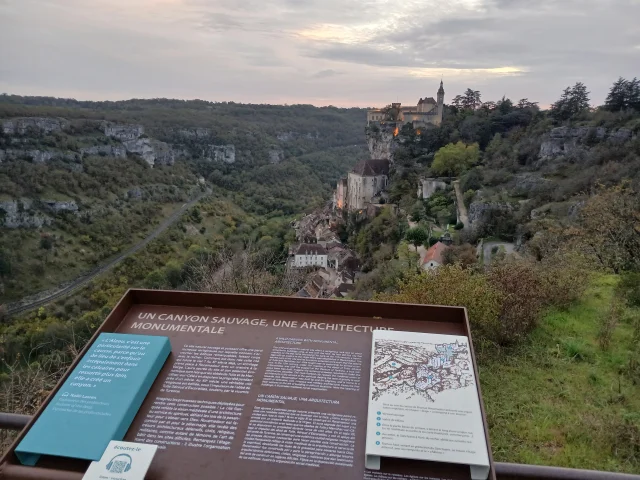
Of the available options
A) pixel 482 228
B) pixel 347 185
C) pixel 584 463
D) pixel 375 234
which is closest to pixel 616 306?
pixel 584 463

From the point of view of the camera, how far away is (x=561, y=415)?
4.99m

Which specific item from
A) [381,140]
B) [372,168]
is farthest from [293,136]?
[372,168]

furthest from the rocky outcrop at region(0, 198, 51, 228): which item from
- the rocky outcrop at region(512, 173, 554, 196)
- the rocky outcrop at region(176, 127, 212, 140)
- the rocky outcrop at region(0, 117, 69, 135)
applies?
the rocky outcrop at region(176, 127, 212, 140)

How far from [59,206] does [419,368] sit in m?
41.9

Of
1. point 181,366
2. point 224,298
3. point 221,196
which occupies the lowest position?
point 221,196

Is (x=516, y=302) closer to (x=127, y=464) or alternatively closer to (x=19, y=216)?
(x=127, y=464)

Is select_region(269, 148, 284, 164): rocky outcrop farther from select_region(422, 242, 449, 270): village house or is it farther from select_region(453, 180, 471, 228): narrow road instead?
select_region(422, 242, 449, 270): village house

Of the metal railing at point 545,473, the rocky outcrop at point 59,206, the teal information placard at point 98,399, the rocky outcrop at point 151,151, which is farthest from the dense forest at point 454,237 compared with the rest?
the teal information placard at point 98,399

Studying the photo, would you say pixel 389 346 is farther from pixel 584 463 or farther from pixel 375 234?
pixel 375 234

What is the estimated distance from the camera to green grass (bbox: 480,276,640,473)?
4441 mm

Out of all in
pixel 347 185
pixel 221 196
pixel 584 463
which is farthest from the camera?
pixel 221 196

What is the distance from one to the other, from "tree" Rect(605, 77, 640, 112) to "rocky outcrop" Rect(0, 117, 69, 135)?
56344 millimetres

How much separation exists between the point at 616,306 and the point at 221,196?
58.8m

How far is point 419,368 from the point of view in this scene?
2436 mm
